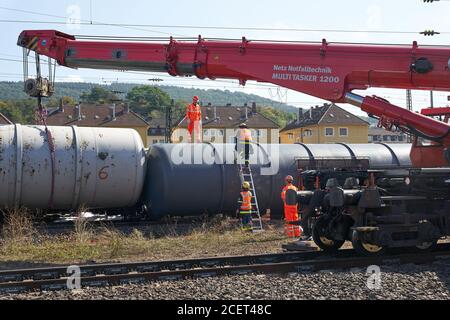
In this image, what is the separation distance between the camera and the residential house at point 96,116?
236 feet

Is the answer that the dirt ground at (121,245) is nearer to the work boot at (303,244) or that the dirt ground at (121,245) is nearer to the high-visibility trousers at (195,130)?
the work boot at (303,244)

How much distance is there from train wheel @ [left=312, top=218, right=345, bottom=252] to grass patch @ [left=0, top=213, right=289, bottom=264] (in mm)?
1259

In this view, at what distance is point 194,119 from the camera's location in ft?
54.9

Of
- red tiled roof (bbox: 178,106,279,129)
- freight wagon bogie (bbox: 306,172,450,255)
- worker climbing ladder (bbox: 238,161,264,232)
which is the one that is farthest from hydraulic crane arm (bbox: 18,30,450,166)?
red tiled roof (bbox: 178,106,279,129)

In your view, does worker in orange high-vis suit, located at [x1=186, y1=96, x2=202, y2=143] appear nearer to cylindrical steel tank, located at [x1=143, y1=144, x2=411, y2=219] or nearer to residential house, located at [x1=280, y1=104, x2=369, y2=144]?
cylindrical steel tank, located at [x1=143, y1=144, x2=411, y2=219]

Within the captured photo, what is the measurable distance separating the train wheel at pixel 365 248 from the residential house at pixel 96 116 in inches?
2424

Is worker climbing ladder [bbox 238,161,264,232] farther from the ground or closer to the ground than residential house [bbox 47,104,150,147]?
closer to the ground

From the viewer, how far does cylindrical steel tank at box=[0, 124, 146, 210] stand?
46.3 feet

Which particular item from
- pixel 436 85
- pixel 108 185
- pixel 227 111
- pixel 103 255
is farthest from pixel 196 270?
pixel 227 111

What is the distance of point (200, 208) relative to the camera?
621 inches

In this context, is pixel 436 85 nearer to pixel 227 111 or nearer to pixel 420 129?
pixel 420 129

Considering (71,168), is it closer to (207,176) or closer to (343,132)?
(207,176)

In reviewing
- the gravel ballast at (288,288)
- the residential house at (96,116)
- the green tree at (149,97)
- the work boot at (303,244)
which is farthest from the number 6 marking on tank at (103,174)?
the green tree at (149,97)

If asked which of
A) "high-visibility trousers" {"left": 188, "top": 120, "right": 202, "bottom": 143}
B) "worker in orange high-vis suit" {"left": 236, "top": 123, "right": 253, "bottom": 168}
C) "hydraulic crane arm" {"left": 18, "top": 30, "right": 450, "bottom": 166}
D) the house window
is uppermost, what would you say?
the house window
